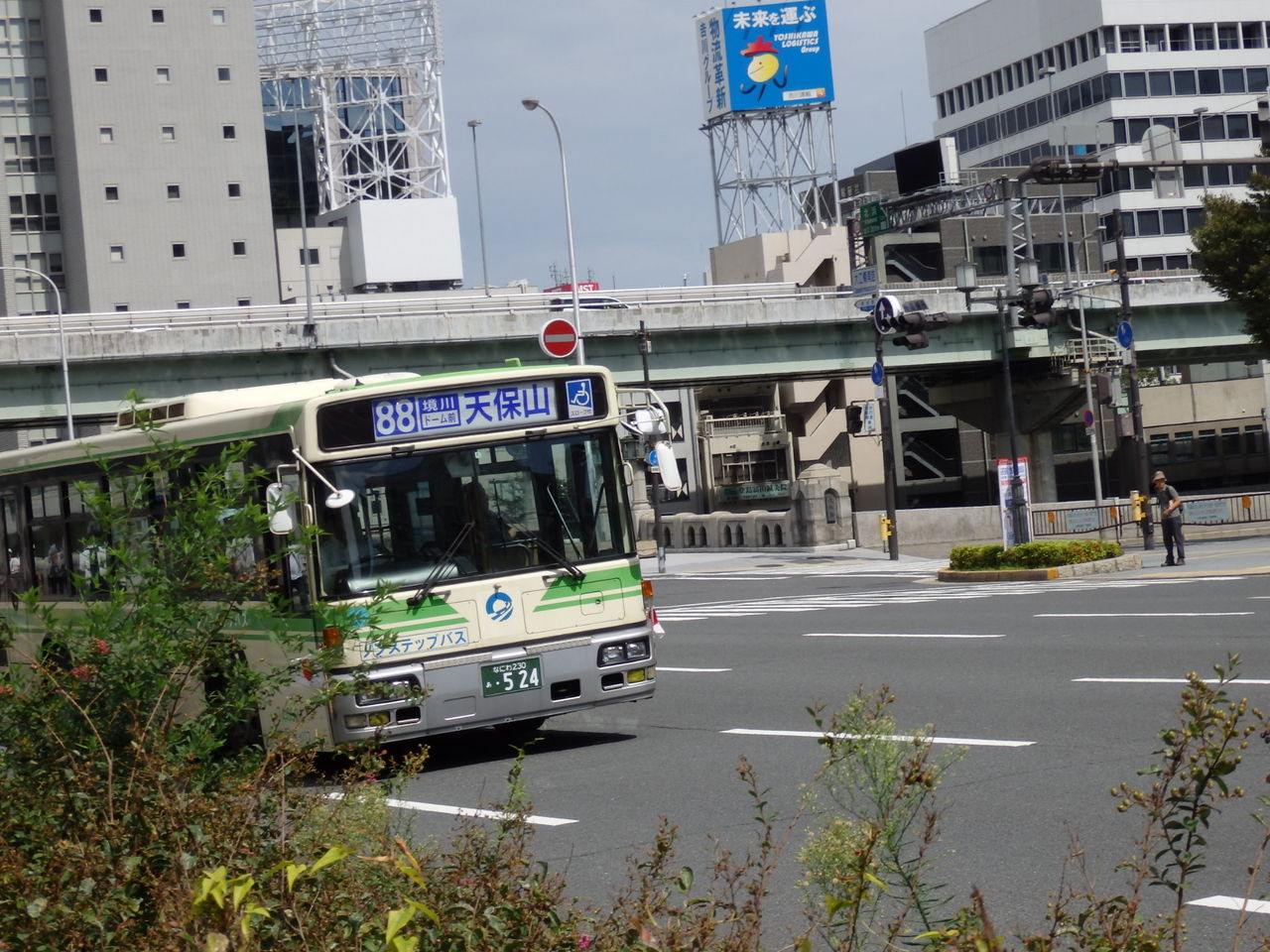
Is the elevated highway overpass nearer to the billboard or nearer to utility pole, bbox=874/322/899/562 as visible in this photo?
utility pole, bbox=874/322/899/562

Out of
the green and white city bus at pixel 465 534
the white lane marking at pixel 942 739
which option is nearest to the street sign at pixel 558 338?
the green and white city bus at pixel 465 534

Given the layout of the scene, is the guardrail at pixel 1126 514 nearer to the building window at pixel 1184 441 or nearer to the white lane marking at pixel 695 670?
the white lane marking at pixel 695 670

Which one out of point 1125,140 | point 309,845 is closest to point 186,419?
point 309,845

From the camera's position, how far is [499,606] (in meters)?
11.8

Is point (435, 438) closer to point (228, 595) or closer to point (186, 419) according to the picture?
point (186, 419)

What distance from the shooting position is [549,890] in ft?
13.8

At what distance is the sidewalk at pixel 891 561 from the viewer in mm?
29516

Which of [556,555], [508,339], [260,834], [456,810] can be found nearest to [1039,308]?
[508,339]

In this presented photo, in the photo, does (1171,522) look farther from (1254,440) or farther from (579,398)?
(1254,440)

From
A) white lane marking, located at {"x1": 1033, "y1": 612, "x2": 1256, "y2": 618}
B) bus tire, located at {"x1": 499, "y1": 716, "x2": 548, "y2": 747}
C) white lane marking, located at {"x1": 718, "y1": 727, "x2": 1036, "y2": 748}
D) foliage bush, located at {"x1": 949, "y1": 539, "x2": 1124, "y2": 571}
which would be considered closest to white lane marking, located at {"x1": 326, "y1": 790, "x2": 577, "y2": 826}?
white lane marking, located at {"x1": 718, "y1": 727, "x2": 1036, "y2": 748}

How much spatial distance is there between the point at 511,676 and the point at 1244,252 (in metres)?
29.5

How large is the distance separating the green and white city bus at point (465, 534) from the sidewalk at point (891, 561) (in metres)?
17.4

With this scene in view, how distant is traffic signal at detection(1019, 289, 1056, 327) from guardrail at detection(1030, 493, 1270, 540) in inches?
401

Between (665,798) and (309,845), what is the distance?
4.97 m
